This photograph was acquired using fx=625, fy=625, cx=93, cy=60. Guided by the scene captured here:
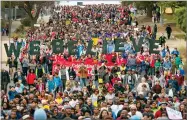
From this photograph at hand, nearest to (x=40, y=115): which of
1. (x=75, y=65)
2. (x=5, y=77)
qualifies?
(x=5, y=77)

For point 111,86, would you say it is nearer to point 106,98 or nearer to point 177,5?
point 106,98

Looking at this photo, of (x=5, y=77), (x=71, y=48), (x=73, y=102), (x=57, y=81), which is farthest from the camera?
(x=71, y=48)

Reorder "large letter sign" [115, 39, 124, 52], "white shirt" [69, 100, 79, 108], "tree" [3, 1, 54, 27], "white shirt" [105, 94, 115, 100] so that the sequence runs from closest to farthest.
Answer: "white shirt" [69, 100, 79, 108], "white shirt" [105, 94, 115, 100], "large letter sign" [115, 39, 124, 52], "tree" [3, 1, 54, 27]

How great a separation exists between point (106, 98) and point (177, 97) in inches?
68.9

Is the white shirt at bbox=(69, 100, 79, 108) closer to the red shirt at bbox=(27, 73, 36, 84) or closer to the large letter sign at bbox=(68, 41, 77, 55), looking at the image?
the red shirt at bbox=(27, 73, 36, 84)

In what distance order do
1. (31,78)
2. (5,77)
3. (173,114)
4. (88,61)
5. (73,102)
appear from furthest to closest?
(88,61)
(5,77)
(31,78)
(73,102)
(173,114)

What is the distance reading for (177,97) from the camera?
50.4 ft

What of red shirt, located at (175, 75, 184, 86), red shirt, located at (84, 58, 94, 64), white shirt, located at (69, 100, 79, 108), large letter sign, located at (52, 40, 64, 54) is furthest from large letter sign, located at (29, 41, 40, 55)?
white shirt, located at (69, 100, 79, 108)

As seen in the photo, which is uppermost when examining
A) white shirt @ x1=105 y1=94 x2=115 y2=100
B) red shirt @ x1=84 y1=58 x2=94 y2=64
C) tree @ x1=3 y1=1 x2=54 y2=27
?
white shirt @ x1=105 y1=94 x2=115 y2=100

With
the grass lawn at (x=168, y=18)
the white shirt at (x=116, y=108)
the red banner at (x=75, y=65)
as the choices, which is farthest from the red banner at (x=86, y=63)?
the grass lawn at (x=168, y=18)

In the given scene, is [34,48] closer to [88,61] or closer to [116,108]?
[88,61]

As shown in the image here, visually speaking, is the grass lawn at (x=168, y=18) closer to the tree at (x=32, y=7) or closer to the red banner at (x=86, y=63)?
the tree at (x=32, y=7)

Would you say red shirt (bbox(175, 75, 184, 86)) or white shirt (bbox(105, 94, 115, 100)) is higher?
white shirt (bbox(105, 94, 115, 100))

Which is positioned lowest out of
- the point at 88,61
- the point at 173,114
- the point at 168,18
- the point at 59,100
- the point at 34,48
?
the point at 168,18
